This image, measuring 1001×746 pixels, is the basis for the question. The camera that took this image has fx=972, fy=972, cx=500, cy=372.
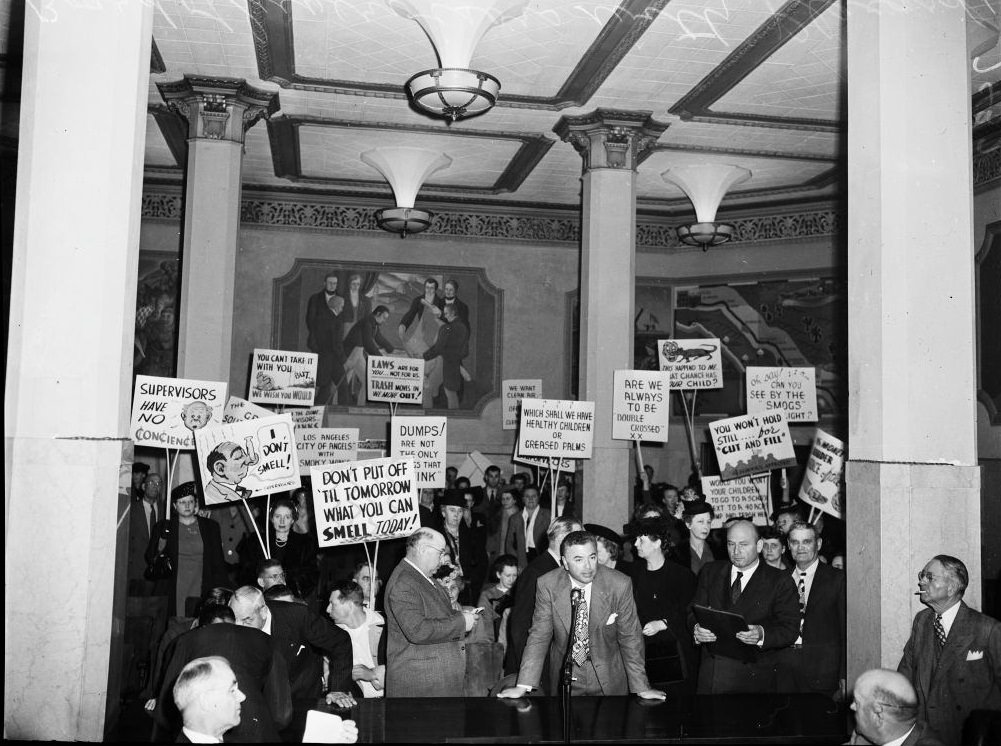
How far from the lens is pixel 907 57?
20.2 ft

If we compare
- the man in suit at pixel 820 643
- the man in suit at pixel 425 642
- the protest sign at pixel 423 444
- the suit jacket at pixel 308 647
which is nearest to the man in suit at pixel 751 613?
the man in suit at pixel 820 643

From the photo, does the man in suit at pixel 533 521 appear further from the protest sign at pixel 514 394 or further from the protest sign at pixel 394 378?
the protest sign at pixel 514 394

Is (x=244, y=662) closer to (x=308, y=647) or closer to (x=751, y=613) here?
(x=308, y=647)

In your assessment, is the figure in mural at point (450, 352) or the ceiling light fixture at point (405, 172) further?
the figure in mural at point (450, 352)

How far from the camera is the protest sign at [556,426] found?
11.5 meters

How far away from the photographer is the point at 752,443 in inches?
426

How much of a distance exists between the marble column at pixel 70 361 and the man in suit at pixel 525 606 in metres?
2.41

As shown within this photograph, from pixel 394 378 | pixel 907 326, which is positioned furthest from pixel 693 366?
pixel 907 326

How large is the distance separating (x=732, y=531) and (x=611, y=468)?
227 inches

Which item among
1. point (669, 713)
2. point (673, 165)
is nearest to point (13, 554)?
point (669, 713)

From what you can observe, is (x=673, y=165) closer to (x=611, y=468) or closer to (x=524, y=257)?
(x=524, y=257)

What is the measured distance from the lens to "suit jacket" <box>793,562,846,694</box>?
20.9 ft

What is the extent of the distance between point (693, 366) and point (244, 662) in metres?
10.8

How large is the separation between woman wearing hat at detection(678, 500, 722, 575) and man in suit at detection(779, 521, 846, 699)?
1353 mm
